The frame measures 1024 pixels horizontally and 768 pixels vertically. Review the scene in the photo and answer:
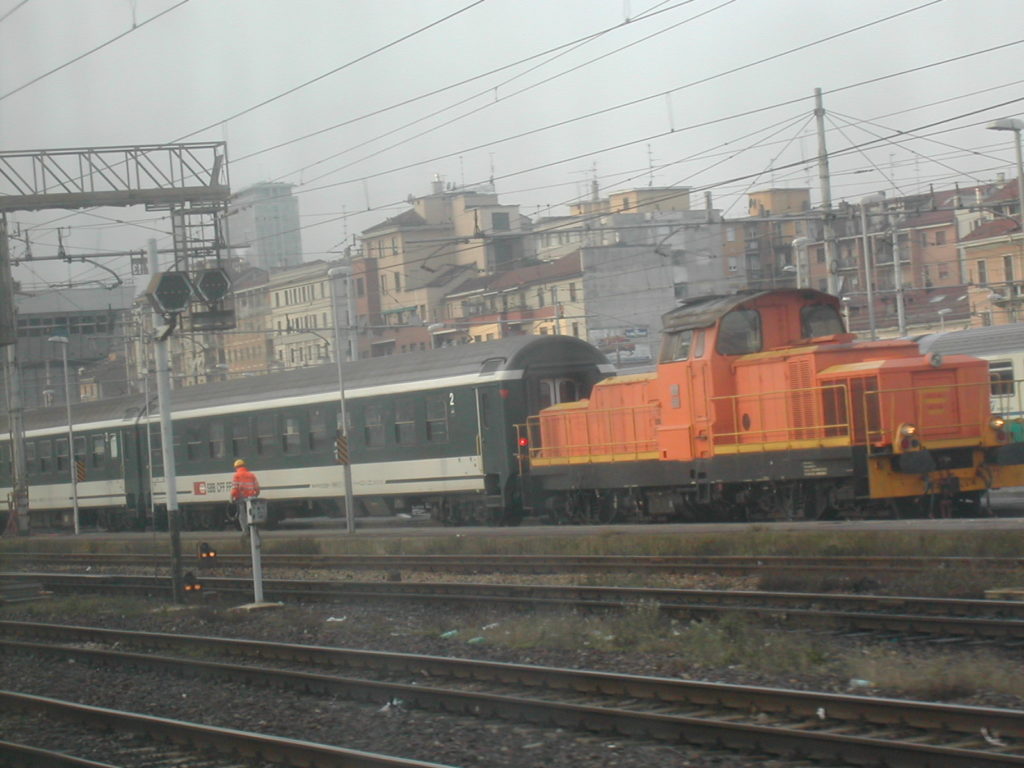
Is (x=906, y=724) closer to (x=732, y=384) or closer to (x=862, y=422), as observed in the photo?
(x=862, y=422)

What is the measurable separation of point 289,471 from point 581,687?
20.4m

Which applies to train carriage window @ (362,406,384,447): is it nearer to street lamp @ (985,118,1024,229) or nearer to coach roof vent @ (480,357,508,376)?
coach roof vent @ (480,357,508,376)

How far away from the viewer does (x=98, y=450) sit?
118ft

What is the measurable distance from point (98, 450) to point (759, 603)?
27298 millimetres

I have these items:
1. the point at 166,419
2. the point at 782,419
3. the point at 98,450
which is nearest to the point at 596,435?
the point at 782,419

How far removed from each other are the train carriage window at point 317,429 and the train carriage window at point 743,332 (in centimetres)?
1180

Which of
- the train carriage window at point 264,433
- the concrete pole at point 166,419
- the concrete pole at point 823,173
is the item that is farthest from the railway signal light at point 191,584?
the concrete pole at point 823,173

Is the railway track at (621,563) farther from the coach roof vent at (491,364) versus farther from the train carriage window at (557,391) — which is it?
the train carriage window at (557,391)

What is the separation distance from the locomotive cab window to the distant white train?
634 centimetres

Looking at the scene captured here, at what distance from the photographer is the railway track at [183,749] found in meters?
8.09

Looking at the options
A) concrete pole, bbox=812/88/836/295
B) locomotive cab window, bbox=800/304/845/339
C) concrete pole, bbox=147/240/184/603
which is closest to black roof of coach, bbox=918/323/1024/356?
concrete pole, bbox=812/88/836/295

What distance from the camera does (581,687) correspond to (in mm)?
9938

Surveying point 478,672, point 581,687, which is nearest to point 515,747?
point 581,687

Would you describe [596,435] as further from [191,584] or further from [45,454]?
[45,454]
